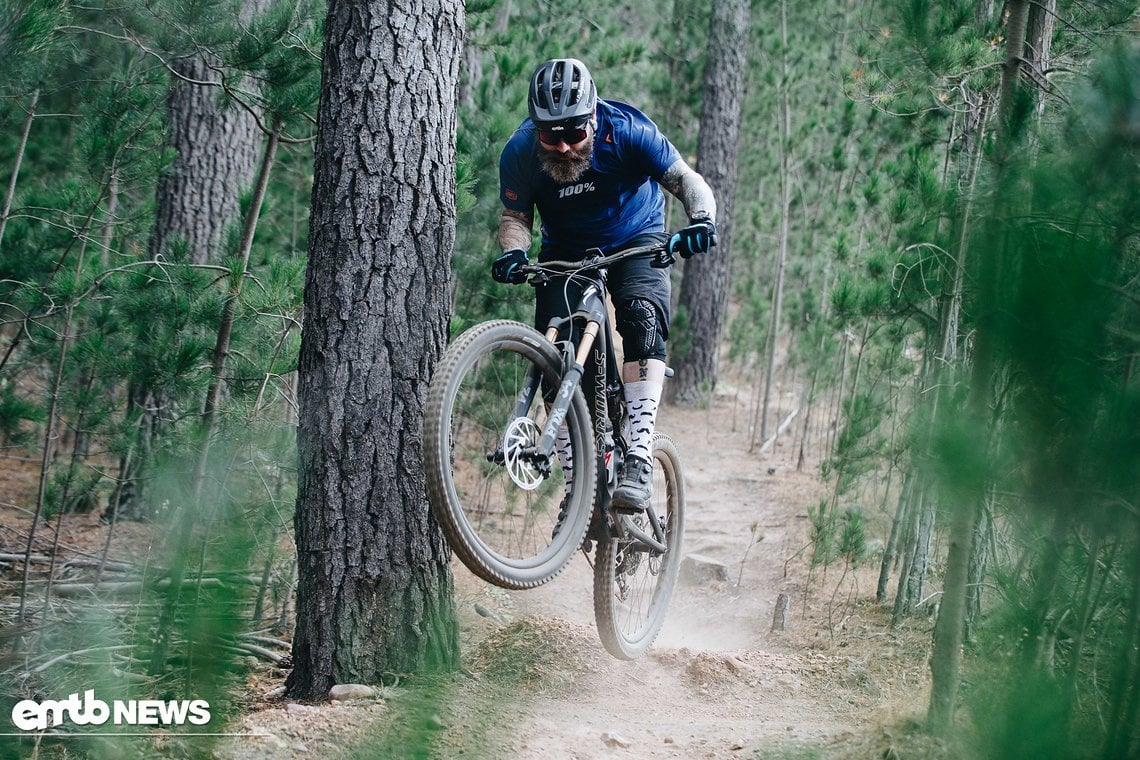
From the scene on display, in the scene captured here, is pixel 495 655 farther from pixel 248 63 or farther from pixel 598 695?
pixel 248 63

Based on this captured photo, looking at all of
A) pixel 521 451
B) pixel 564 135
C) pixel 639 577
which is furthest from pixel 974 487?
pixel 639 577

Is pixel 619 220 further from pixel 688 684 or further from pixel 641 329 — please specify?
pixel 688 684

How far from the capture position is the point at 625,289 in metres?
3.65

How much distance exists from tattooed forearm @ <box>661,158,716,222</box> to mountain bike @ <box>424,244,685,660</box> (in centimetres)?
21

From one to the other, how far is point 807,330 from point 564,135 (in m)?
7.03

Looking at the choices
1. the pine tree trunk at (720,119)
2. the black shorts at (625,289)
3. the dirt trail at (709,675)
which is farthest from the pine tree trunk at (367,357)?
the pine tree trunk at (720,119)

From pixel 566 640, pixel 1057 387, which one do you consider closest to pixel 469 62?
pixel 566 640

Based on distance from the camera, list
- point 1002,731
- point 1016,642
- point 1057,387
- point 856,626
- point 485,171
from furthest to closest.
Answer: point 485,171 < point 856,626 < point 1016,642 < point 1057,387 < point 1002,731

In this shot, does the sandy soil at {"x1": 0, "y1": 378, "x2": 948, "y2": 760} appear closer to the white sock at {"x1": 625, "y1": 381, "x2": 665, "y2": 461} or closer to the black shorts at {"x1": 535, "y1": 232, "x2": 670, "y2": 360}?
the white sock at {"x1": 625, "y1": 381, "x2": 665, "y2": 461}

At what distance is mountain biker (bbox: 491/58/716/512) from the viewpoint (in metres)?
3.52

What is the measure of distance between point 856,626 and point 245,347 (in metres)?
3.70

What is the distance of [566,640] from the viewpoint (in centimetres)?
421

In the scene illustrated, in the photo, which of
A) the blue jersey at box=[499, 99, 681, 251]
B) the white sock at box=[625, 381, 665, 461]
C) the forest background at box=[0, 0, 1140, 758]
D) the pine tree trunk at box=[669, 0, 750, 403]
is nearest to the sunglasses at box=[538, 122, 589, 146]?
the blue jersey at box=[499, 99, 681, 251]

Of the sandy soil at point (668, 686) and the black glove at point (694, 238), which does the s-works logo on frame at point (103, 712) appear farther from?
the black glove at point (694, 238)
